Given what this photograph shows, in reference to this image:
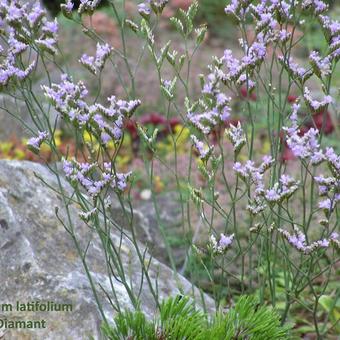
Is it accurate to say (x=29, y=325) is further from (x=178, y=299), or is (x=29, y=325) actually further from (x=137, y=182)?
(x=137, y=182)

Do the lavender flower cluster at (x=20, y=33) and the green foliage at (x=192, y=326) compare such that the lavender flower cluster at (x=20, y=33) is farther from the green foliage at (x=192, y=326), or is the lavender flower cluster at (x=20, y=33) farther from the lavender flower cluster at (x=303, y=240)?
the lavender flower cluster at (x=303, y=240)

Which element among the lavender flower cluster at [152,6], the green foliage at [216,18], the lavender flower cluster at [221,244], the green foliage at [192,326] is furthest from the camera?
the green foliage at [216,18]

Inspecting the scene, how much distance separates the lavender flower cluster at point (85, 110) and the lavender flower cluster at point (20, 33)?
13cm

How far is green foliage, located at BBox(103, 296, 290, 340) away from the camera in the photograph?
6.94 ft

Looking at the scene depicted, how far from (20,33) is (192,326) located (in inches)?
44.8

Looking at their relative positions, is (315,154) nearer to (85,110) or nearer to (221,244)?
(221,244)

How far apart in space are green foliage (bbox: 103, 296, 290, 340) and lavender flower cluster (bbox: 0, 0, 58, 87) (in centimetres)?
85

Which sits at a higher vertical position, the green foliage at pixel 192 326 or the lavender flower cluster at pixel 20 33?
the lavender flower cluster at pixel 20 33

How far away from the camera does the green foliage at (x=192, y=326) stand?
2115 millimetres

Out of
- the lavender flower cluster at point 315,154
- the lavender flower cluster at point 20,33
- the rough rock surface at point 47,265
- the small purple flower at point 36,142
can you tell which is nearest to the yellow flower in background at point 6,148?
the rough rock surface at point 47,265

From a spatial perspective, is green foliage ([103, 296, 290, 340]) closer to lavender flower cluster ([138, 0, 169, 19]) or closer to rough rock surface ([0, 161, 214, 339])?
rough rock surface ([0, 161, 214, 339])

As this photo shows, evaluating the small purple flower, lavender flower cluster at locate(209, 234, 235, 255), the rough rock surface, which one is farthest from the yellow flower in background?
lavender flower cluster at locate(209, 234, 235, 255)

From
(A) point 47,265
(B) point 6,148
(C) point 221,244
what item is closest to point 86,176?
(C) point 221,244

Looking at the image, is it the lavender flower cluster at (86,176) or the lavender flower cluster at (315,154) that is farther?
the lavender flower cluster at (86,176)
